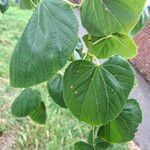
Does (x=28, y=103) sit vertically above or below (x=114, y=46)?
below

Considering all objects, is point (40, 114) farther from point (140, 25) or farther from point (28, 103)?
point (140, 25)

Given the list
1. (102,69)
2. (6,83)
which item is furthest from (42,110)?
(6,83)

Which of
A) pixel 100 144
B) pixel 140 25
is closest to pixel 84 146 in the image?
pixel 100 144

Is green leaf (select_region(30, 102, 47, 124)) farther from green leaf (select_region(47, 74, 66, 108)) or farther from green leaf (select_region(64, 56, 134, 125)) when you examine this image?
green leaf (select_region(64, 56, 134, 125))

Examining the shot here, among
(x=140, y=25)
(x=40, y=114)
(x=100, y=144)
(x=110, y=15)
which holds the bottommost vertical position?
(x=40, y=114)

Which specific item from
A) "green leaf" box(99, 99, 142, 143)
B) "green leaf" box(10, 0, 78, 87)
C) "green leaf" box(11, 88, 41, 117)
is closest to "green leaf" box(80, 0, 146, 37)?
"green leaf" box(10, 0, 78, 87)

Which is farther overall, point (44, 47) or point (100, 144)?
point (100, 144)

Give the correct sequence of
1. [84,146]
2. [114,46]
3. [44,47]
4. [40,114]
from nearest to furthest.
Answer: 1. [44,47]
2. [114,46]
3. [84,146]
4. [40,114]

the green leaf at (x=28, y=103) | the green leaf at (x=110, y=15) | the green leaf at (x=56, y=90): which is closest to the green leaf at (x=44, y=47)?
the green leaf at (x=110, y=15)
